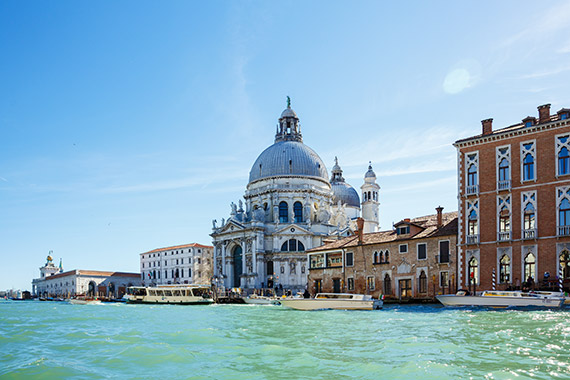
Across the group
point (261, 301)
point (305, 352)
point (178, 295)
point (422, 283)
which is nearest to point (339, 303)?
point (422, 283)

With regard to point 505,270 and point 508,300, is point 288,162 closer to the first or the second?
point 505,270

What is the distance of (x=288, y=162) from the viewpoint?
66.5m

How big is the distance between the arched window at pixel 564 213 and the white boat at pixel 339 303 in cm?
957

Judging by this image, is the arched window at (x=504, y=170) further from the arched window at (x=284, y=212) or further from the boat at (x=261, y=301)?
the arched window at (x=284, y=212)

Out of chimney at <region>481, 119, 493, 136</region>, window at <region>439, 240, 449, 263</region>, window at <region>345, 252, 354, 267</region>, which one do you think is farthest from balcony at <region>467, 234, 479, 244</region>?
window at <region>345, 252, 354, 267</region>

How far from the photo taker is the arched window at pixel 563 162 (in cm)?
2748

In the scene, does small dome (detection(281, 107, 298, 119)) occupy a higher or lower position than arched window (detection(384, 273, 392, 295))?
higher

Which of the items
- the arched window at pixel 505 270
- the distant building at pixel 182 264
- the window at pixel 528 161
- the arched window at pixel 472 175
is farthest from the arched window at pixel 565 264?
the distant building at pixel 182 264

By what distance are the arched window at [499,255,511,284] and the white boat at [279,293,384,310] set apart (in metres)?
6.16

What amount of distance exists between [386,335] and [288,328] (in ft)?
13.4

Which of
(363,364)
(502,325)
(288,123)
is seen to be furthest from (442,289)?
(288,123)

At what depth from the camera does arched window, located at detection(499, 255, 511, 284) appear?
28.8 metres

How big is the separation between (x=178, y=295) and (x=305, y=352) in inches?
1512

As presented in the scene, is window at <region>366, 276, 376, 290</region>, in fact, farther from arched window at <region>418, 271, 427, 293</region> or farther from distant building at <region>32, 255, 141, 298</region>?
distant building at <region>32, 255, 141, 298</region>
